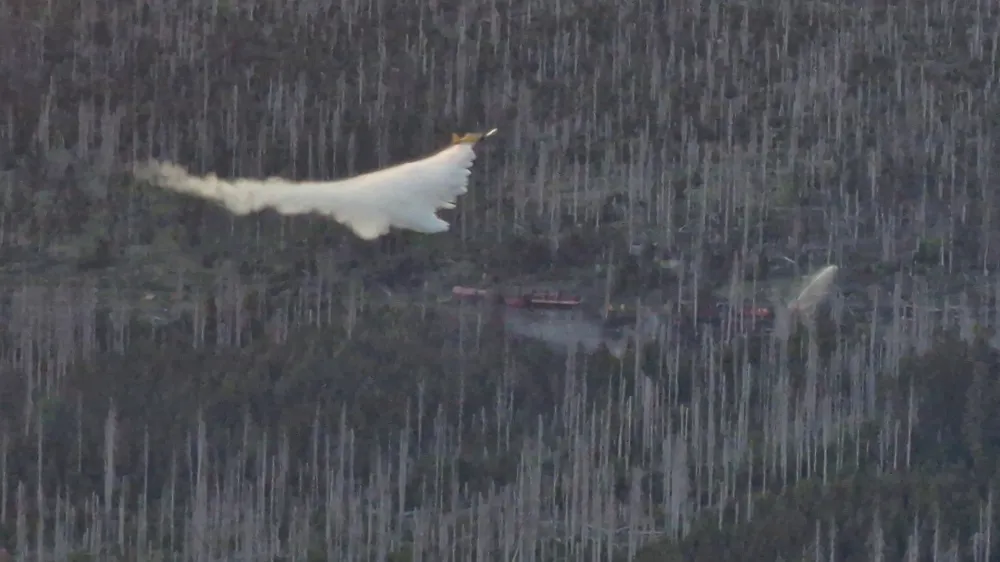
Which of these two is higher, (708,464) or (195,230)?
(195,230)

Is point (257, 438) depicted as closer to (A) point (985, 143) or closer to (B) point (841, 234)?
(B) point (841, 234)

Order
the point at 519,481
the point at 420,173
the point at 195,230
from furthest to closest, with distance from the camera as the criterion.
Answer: the point at 195,230, the point at 420,173, the point at 519,481

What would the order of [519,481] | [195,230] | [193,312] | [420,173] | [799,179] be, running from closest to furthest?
[519,481] → [420,173] → [193,312] → [195,230] → [799,179]

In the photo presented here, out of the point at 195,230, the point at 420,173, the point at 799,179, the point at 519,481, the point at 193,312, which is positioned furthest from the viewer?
the point at 799,179

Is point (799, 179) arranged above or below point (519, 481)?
above

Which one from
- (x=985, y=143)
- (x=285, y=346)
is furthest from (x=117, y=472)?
(x=985, y=143)

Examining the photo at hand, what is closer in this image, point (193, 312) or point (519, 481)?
point (519, 481)

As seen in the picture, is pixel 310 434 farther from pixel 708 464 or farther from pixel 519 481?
pixel 708 464

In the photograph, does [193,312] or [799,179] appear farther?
[799,179]

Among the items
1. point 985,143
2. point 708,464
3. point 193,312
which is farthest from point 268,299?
point 985,143
